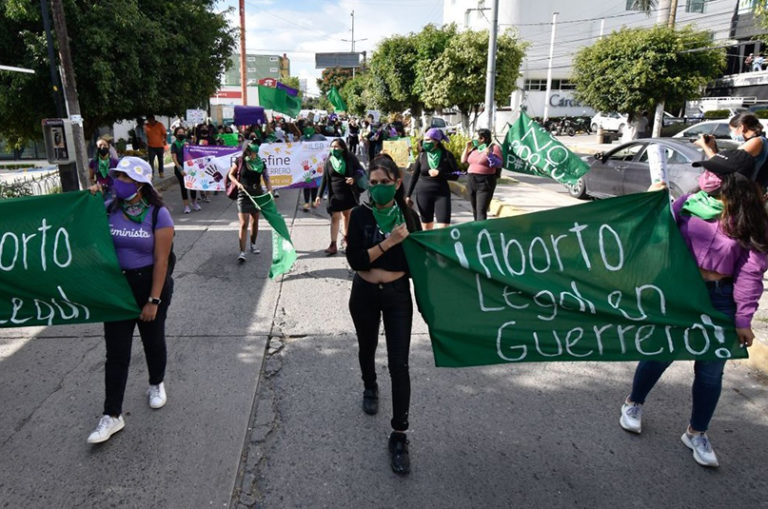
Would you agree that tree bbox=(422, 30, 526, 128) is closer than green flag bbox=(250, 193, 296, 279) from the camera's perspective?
No

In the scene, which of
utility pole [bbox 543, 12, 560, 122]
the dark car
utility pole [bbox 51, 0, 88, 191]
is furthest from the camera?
utility pole [bbox 543, 12, 560, 122]

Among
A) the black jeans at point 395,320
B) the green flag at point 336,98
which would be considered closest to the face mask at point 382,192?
the black jeans at point 395,320

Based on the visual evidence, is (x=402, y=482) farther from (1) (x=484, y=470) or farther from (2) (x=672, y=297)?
(2) (x=672, y=297)

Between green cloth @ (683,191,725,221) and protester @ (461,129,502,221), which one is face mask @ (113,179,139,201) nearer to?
green cloth @ (683,191,725,221)

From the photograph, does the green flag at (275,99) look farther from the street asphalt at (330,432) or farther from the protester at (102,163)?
the street asphalt at (330,432)

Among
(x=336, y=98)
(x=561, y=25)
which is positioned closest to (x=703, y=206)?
(x=336, y=98)

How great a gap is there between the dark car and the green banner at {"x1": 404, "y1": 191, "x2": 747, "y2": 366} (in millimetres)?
7095

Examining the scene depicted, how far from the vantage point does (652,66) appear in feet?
67.9

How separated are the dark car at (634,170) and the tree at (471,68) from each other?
10.4 metres

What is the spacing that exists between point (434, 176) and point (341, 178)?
1.36m

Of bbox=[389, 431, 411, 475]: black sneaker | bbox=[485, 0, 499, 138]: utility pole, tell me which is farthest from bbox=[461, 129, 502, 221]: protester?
bbox=[485, 0, 499, 138]: utility pole

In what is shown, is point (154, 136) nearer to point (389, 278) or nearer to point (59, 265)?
point (59, 265)

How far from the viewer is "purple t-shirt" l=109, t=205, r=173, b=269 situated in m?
3.34

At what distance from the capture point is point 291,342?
4.93 meters
